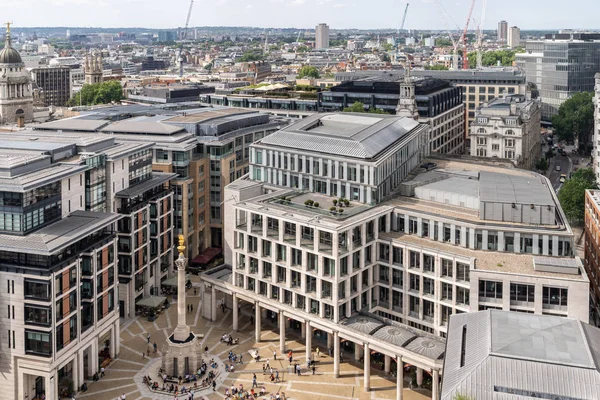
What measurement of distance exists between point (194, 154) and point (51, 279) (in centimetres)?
6967

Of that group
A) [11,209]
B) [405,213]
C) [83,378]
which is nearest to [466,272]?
[405,213]

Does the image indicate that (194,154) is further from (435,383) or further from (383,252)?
(435,383)

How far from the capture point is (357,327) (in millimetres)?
106750

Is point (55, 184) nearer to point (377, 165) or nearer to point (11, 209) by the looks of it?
point (11, 209)

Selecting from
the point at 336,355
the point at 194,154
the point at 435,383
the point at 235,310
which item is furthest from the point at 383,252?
the point at 194,154

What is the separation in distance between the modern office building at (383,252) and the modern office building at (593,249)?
12.5 meters

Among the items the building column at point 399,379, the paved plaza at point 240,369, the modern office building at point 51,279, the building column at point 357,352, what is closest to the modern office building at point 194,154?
the paved plaza at point 240,369

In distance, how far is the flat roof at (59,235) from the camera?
93.8 metres

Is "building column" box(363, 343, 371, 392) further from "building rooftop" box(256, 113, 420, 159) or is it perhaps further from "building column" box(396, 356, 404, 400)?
"building rooftop" box(256, 113, 420, 159)

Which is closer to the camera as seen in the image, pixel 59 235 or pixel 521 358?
pixel 521 358

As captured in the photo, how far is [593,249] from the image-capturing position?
134 meters

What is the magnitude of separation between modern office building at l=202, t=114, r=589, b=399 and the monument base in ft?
47.6

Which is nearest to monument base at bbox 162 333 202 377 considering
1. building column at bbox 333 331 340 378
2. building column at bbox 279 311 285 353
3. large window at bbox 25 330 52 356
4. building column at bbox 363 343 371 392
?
building column at bbox 279 311 285 353

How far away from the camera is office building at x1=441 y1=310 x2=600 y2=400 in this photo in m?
74.2
